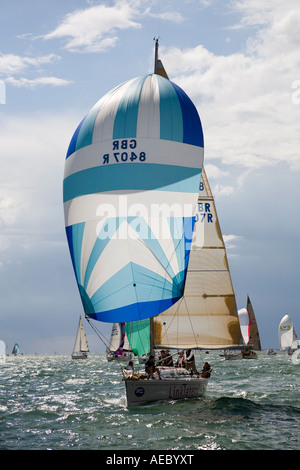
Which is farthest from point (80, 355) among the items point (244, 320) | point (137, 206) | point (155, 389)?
point (137, 206)

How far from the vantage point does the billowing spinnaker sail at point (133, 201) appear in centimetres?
2150

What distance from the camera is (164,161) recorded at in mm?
22578

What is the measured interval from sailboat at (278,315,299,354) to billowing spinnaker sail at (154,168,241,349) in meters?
82.2

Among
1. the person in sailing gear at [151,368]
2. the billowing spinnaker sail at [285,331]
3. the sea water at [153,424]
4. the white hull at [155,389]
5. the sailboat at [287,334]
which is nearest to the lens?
the sea water at [153,424]

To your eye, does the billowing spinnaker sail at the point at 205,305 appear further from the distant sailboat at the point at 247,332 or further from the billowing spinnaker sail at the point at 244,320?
the billowing spinnaker sail at the point at 244,320

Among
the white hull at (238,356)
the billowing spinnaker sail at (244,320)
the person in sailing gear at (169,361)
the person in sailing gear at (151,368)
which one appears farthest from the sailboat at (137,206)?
the white hull at (238,356)

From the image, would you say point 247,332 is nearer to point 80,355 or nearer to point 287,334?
point 287,334

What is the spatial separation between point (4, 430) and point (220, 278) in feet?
45.8

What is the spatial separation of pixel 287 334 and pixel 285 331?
778mm

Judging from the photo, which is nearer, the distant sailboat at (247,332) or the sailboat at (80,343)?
the distant sailboat at (247,332)

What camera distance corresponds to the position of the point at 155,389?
851 inches

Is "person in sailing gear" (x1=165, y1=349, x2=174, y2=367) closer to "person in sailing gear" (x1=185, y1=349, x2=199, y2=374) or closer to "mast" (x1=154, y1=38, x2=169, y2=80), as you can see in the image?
"person in sailing gear" (x1=185, y1=349, x2=199, y2=374)
